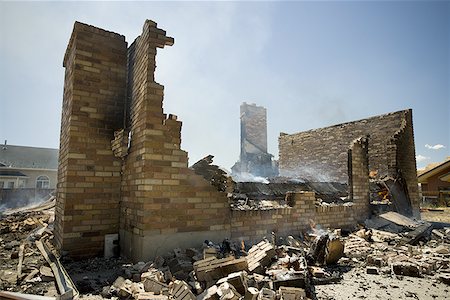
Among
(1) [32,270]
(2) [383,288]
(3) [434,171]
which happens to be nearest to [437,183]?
(3) [434,171]

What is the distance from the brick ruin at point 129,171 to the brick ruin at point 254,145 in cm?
1889

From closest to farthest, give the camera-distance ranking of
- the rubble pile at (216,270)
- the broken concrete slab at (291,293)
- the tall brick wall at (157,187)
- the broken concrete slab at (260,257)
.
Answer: the broken concrete slab at (291,293) < the rubble pile at (216,270) < the broken concrete slab at (260,257) < the tall brick wall at (157,187)

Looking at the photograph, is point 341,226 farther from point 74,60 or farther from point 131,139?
point 74,60

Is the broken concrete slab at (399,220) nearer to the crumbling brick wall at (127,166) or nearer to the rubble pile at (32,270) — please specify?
the crumbling brick wall at (127,166)

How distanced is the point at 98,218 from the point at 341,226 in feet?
22.3

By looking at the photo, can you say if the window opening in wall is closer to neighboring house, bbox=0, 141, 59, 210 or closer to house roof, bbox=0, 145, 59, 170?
neighboring house, bbox=0, 141, 59, 210

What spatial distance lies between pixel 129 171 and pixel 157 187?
93 cm

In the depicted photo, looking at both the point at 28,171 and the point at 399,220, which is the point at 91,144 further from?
the point at 28,171

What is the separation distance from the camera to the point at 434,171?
2198cm

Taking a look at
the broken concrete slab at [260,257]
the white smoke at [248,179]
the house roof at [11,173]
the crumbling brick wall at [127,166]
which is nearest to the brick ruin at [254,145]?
the white smoke at [248,179]

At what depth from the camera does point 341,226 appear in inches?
309

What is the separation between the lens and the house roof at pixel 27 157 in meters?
30.1

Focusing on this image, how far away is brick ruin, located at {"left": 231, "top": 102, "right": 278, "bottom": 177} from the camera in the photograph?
82.3 feet

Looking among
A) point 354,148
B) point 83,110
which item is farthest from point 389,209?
point 83,110
